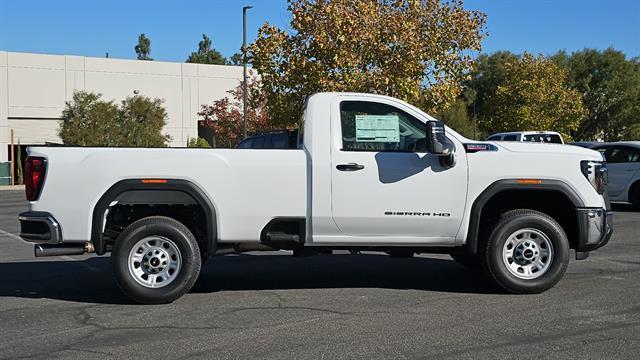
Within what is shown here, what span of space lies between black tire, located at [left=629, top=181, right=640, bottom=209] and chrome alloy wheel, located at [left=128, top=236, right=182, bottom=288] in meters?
13.1

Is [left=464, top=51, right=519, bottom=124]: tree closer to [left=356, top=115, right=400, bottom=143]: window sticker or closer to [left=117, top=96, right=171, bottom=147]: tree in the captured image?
[left=117, top=96, right=171, bottom=147]: tree

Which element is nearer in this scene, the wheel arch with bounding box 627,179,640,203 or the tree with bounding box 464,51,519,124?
the wheel arch with bounding box 627,179,640,203

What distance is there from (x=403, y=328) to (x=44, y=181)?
370 centimetres

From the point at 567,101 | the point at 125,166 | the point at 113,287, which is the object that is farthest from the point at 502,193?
the point at 567,101

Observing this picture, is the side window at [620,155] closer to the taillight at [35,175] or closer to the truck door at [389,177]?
the truck door at [389,177]

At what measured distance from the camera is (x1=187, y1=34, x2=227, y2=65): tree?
114 metres

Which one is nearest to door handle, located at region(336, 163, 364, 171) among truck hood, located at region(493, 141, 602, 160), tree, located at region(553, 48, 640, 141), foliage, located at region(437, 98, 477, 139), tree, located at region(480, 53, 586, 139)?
truck hood, located at region(493, 141, 602, 160)

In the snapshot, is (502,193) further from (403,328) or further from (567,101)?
(567,101)

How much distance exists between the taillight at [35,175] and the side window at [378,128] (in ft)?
9.72

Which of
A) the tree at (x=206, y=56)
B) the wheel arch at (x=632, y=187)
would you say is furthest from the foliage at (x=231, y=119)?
the tree at (x=206, y=56)

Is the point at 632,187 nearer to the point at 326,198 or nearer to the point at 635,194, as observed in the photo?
the point at 635,194

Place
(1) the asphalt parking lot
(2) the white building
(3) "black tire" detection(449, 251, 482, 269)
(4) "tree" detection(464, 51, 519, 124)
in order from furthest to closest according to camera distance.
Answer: (4) "tree" detection(464, 51, 519, 124)
(2) the white building
(3) "black tire" detection(449, 251, 482, 269)
(1) the asphalt parking lot

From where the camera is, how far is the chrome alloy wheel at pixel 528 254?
7.55 metres

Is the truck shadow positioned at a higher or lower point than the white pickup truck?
lower
